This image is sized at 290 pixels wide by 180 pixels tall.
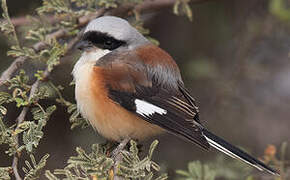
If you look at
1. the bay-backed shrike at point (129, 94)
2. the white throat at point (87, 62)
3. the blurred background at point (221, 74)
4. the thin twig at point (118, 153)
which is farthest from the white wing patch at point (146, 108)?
the blurred background at point (221, 74)

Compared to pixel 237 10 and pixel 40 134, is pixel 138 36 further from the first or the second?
pixel 237 10

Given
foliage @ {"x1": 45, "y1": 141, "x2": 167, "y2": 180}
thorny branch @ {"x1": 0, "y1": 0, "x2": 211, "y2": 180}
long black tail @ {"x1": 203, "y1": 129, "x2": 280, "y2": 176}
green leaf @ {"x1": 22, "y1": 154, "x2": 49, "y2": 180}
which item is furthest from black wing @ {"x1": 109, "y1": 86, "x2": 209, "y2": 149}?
green leaf @ {"x1": 22, "y1": 154, "x2": 49, "y2": 180}

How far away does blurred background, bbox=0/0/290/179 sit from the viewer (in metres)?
3.82

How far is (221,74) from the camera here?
3994mm

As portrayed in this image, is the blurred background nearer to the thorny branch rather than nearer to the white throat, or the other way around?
the thorny branch

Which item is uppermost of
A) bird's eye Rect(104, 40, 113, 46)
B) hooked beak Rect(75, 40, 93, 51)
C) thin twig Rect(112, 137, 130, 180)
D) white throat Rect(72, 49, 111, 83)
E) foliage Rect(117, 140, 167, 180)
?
bird's eye Rect(104, 40, 113, 46)

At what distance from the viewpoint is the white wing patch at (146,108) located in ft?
8.86

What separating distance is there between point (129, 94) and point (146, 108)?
0.13m

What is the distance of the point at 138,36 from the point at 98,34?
301 mm

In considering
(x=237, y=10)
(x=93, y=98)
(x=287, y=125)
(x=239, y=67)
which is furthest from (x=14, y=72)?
(x=287, y=125)

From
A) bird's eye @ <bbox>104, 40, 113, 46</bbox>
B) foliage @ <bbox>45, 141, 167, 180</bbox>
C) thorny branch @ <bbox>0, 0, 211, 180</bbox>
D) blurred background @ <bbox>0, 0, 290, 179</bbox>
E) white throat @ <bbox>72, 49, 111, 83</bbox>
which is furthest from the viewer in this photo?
blurred background @ <bbox>0, 0, 290, 179</bbox>

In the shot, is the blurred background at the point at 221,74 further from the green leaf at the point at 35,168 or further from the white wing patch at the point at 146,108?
the green leaf at the point at 35,168

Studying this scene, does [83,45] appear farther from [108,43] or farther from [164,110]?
[164,110]

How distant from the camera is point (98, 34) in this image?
2.89 metres
